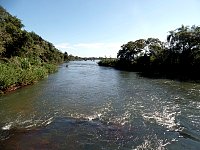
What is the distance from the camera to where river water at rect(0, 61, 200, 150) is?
13703 millimetres

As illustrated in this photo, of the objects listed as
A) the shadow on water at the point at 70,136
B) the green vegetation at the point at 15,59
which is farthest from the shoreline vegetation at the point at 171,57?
the shadow on water at the point at 70,136

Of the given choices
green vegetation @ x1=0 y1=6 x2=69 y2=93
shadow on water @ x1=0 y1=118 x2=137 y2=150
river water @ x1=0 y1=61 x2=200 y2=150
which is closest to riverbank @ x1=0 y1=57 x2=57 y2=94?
green vegetation @ x1=0 y1=6 x2=69 y2=93

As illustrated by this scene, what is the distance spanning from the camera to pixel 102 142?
45.1 ft

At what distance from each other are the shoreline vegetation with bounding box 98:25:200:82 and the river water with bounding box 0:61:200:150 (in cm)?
2546

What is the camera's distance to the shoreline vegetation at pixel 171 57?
55.3m

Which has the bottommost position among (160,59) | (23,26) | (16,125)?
(16,125)

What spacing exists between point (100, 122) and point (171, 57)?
52.3 m

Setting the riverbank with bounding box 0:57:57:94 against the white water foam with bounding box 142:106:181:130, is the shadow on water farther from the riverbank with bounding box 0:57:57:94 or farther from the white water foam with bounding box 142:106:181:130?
the riverbank with bounding box 0:57:57:94

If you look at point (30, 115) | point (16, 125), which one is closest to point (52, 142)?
Answer: point (16, 125)

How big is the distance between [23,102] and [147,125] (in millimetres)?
13250

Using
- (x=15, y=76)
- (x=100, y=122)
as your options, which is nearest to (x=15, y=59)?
(x=15, y=76)

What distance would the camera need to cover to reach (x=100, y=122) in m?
17.5

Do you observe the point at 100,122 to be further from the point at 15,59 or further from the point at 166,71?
the point at 166,71

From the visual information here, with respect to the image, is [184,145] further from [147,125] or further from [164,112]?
[164,112]
